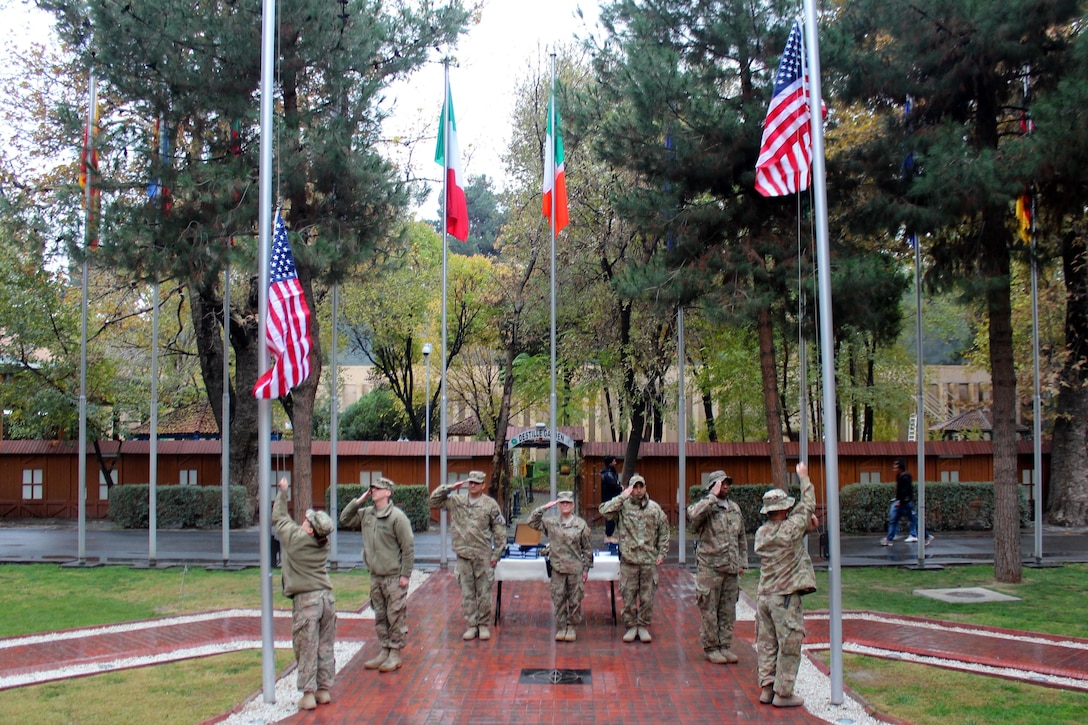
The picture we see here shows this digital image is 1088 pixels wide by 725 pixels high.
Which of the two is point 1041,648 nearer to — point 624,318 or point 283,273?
point 283,273

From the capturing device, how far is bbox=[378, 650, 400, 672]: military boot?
9.77m

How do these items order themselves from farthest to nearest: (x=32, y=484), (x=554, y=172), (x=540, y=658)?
(x=32, y=484)
(x=554, y=172)
(x=540, y=658)

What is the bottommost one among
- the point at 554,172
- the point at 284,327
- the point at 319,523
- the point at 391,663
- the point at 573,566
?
the point at 391,663

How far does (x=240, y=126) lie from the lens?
16547 mm

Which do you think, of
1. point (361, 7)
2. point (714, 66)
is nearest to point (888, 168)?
point (714, 66)

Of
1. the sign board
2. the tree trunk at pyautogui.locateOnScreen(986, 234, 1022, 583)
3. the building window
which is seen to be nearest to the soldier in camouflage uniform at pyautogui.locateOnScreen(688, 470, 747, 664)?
the tree trunk at pyautogui.locateOnScreen(986, 234, 1022, 583)

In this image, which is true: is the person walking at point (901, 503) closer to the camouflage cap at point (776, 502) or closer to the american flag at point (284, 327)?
the camouflage cap at point (776, 502)

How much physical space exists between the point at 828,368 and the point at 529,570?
4.98 metres

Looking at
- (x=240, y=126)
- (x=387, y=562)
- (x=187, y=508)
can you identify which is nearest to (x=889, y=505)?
(x=387, y=562)

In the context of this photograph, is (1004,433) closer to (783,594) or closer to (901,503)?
(901,503)

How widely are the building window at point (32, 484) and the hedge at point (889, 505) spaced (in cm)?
1958

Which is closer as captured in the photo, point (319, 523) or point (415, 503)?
point (319, 523)

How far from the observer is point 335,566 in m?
17.3

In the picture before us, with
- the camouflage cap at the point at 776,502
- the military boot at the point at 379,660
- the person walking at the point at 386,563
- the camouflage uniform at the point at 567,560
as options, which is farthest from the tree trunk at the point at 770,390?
the military boot at the point at 379,660
